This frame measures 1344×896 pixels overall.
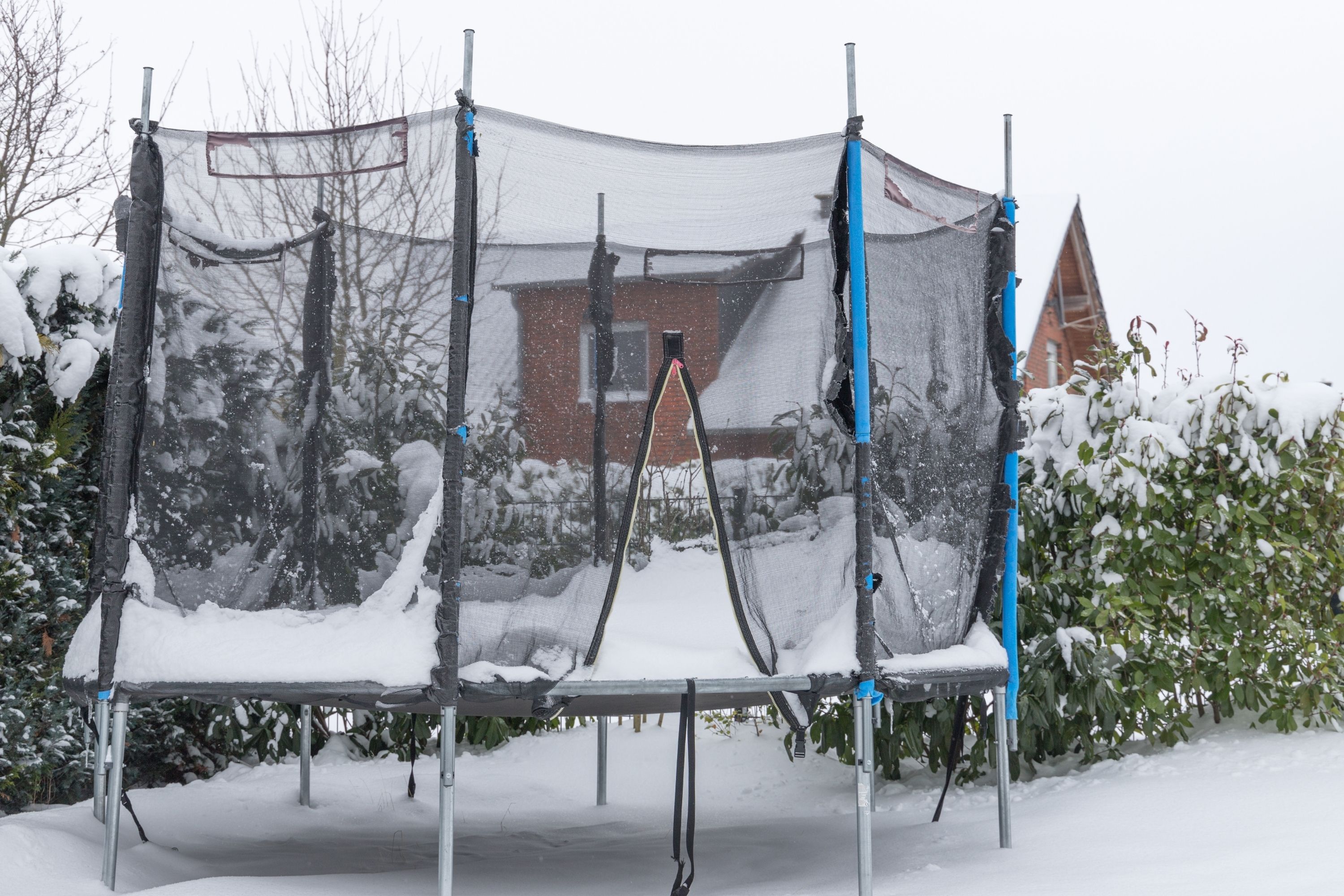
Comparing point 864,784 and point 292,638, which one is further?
point 292,638

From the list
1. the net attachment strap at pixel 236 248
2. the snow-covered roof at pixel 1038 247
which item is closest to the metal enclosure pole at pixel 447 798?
the net attachment strap at pixel 236 248

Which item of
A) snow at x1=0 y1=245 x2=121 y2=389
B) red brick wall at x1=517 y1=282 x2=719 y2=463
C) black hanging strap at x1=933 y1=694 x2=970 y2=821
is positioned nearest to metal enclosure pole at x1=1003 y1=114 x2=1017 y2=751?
black hanging strap at x1=933 y1=694 x2=970 y2=821

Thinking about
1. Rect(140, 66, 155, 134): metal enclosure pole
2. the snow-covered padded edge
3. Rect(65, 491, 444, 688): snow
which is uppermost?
Rect(140, 66, 155, 134): metal enclosure pole

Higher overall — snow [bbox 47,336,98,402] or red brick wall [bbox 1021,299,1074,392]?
red brick wall [bbox 1021,299,1074,392]

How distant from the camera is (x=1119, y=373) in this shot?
14.6ft

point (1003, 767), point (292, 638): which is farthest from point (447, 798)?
point (1003, 767)

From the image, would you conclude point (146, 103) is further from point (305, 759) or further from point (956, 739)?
point (956, 739)

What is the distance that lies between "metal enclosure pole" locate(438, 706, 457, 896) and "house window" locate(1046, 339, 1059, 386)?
563 inches

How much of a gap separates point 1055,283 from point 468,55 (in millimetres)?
14765

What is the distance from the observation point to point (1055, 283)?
16.2 meters

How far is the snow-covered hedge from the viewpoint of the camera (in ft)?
13.6

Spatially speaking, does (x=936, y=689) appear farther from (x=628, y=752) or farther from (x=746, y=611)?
(x=628, y=752)

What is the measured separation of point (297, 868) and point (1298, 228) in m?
41.6

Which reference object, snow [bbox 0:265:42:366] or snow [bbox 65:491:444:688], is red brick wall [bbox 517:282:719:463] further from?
snow [bbox 0:265:42:366]
